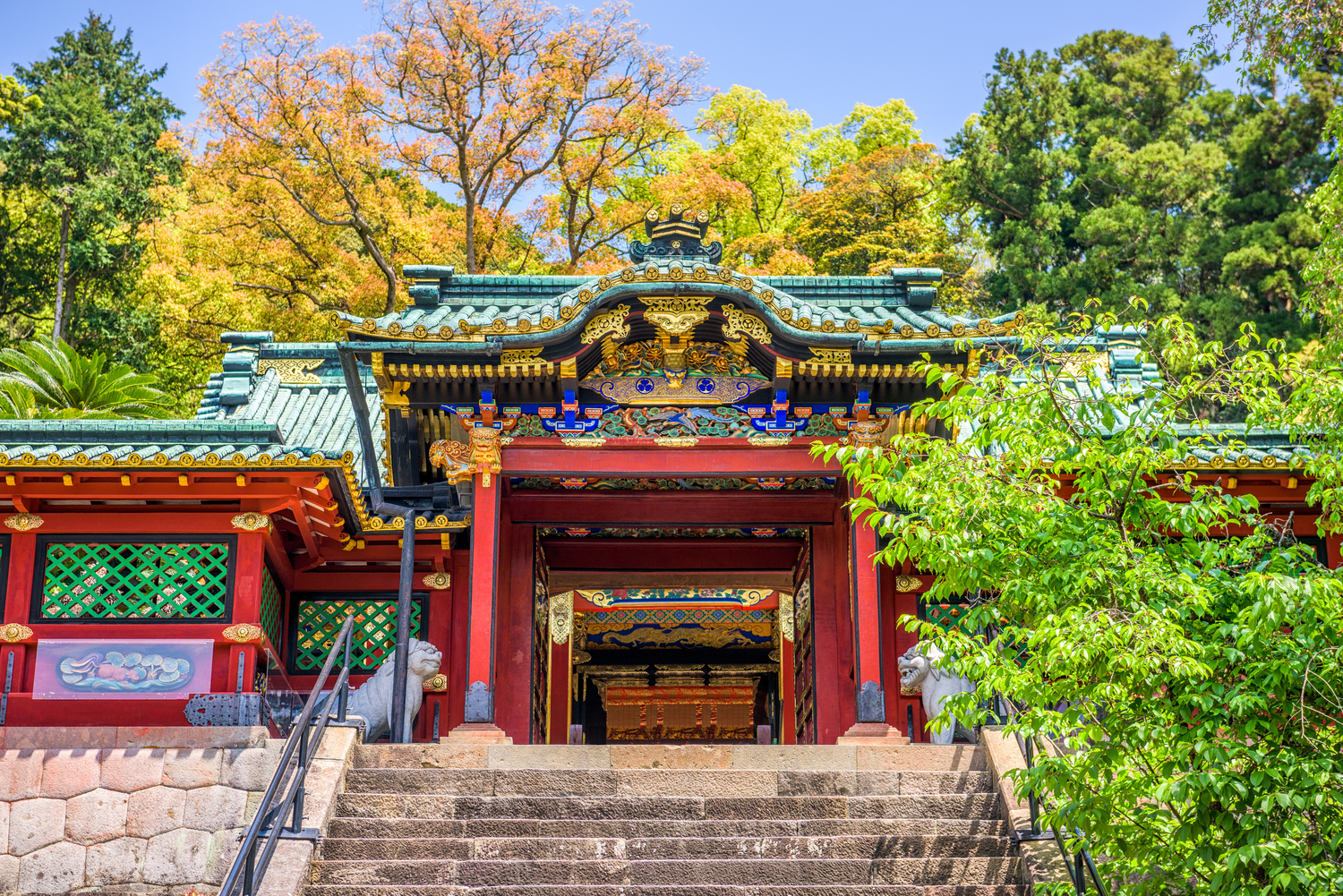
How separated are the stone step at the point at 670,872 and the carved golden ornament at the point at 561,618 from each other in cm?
642

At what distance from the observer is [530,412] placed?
11508 millimetres

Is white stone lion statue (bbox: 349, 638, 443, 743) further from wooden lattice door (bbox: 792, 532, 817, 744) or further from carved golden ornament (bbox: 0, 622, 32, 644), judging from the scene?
wooden lattice door (bbox: 792, 532, 817, 744)

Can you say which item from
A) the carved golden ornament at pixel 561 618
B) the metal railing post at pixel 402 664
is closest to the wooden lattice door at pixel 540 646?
the carved golden ornament at pixel 561 618

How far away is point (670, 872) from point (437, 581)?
5831mm

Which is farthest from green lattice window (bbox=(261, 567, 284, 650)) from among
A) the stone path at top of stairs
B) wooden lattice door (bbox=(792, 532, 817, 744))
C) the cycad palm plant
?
the cycad palm plant

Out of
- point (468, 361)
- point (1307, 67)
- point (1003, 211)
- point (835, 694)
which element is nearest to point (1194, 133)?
point (1003, 211)

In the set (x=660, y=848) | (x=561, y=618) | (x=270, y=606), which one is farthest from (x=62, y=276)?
(x=660, y=848)

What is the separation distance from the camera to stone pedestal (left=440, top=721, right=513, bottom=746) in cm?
1023

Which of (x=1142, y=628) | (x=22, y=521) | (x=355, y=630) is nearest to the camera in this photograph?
(x=1142, y=628)

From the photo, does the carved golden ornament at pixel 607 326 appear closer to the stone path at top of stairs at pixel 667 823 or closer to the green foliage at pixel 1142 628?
the stone path at top of stairs at pixel 667 823

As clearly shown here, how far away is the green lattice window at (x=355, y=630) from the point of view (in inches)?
486

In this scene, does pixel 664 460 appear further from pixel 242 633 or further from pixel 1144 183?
pixel 1144 183

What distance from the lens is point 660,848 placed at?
7.69 m

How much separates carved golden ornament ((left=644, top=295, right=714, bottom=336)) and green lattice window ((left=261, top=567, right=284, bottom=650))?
3839mm
